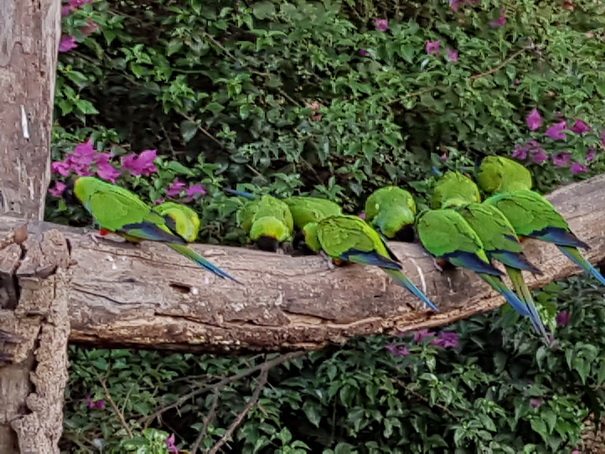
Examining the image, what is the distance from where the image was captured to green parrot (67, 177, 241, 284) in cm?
170

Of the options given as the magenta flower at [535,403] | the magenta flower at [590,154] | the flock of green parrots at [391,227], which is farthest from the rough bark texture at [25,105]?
the magenta flower at [590,154]

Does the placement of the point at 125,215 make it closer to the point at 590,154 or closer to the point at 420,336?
the point at 420,336

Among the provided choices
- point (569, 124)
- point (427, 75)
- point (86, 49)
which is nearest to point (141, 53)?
point (86, 49)

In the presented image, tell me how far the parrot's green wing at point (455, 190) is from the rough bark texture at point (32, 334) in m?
1.23

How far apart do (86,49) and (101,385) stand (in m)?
1.40

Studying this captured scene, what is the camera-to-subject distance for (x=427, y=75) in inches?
125

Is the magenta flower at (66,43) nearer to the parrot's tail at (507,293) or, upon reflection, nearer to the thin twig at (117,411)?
the thin twig at (117,411)

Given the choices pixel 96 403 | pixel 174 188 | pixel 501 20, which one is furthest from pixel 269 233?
pixel 501 20

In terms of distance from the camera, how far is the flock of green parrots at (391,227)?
70.0 inches

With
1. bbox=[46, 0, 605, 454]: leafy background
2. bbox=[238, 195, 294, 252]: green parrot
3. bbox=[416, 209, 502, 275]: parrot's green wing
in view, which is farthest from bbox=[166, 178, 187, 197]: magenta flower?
bbox=[416, 209, 502, 275]: parrot's green wing

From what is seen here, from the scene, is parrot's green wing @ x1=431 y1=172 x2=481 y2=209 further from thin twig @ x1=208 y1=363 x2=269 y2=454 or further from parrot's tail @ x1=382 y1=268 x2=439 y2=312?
thin twig @ x1=208 y1=363 x2=269 y2=454

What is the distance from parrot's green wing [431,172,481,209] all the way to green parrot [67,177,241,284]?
0.75 m

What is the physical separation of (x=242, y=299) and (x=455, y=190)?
2.56 feet

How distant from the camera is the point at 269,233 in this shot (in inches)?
78.2
